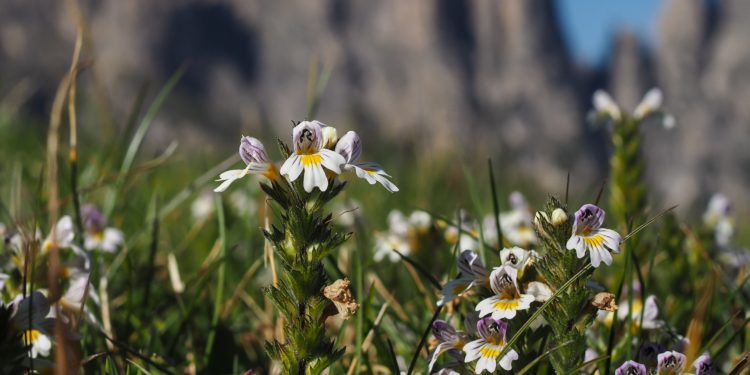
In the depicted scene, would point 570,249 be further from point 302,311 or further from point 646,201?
point 646,201

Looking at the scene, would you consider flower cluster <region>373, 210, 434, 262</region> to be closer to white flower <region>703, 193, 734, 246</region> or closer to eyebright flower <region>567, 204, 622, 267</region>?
eyebright flower <region>567, 204, 622, 267</region>

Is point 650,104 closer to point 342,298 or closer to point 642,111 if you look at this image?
point 642,111

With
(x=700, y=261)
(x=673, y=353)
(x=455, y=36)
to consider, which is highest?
(x=455, y=36)

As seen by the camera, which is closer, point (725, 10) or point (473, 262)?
point (473, 262)

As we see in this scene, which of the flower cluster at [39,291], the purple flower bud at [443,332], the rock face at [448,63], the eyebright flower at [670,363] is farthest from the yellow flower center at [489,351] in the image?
the rock face at [448,63]

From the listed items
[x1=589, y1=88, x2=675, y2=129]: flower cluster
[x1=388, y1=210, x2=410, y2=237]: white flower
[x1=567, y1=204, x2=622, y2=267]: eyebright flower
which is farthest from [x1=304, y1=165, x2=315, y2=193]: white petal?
[x1=589, y1=88, x2=675, y2=129]: flower cluster

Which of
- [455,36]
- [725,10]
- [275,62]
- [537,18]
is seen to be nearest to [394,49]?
[455,36]
